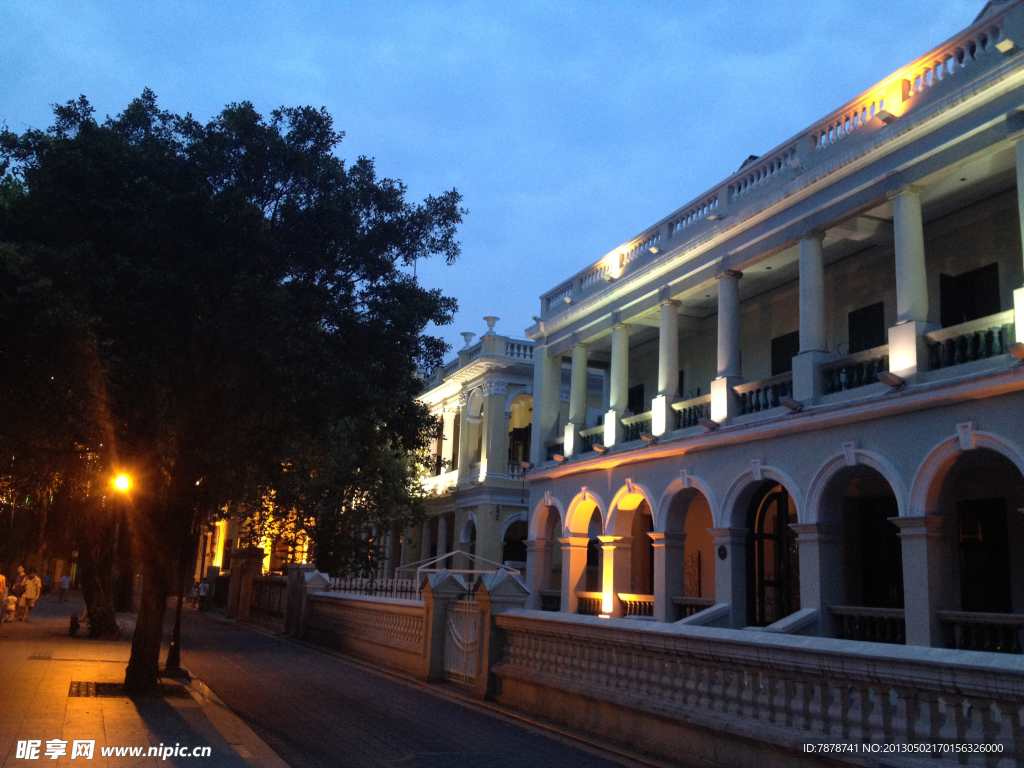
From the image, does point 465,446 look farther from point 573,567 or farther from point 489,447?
point 573,567

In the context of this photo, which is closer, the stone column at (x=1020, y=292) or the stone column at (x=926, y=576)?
the stone column at (x=1020, y=292)

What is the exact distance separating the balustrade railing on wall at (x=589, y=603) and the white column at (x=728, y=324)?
246 inches

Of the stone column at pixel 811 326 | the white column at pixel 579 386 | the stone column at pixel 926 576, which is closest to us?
the stone column at pixel 926 576

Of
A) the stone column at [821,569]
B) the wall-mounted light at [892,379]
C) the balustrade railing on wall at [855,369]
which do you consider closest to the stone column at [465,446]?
the balustrade railing on wall at [855,369]

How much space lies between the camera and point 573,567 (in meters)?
21.3

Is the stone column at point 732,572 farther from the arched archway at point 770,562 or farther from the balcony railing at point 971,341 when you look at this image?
the balcony railing at point 971,341

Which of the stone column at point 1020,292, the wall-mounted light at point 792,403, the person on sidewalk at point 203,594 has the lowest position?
the person on sidewalk at point 203,594

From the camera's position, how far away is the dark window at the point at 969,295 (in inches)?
551

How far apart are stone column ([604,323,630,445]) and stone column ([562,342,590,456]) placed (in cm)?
134

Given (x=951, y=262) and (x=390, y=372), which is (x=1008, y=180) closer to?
(x=951, y=262)

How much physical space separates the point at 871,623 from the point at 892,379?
375 cm

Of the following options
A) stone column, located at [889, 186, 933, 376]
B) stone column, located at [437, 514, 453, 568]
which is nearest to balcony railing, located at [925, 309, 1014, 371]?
stone column, located at [889, 186, 933, 376]

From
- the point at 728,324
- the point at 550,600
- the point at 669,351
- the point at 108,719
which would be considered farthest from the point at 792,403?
the point at 108,719

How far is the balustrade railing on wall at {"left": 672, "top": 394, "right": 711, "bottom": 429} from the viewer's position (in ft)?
57.6
